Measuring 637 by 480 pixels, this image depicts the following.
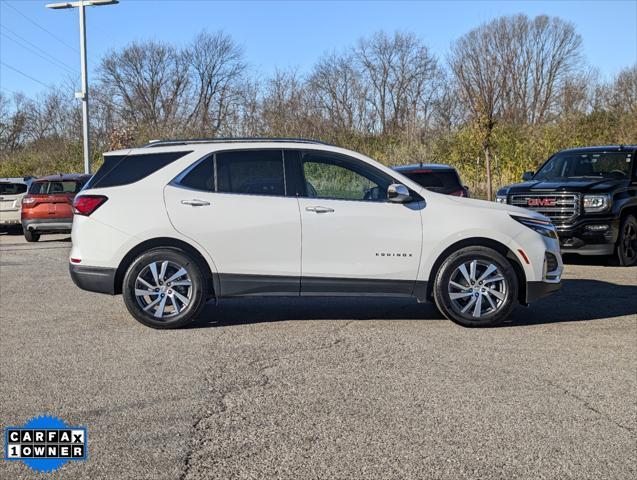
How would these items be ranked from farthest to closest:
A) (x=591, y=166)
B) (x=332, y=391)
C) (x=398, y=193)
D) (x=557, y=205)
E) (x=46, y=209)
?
(x=46, y=209) < (x=591, y=166) < (x=557, y=205) < (x=398, y=193) < (x=332, y=391)

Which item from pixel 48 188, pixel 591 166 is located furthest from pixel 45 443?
pixel 48 188

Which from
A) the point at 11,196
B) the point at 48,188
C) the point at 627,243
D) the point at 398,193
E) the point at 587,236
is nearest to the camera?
the point at 398,193

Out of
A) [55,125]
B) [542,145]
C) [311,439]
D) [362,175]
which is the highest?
[55,125]

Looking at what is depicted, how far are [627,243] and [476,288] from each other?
6184 millimetres

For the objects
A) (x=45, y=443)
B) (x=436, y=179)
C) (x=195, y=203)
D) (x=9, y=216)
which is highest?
(x=436, y=179)

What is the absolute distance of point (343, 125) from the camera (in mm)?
31078

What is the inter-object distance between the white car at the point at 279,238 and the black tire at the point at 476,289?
1 centimetres

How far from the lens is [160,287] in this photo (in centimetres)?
714

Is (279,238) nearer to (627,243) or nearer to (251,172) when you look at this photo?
(251,172)

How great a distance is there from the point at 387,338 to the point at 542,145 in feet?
62.9

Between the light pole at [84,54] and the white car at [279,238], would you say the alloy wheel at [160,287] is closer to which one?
the white car at [279,238]

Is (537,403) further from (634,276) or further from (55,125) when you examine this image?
(55,125)

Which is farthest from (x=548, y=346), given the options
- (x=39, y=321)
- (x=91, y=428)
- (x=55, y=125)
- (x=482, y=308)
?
(x=55, y=125)

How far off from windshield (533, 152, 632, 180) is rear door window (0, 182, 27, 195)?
1352 centimetres
